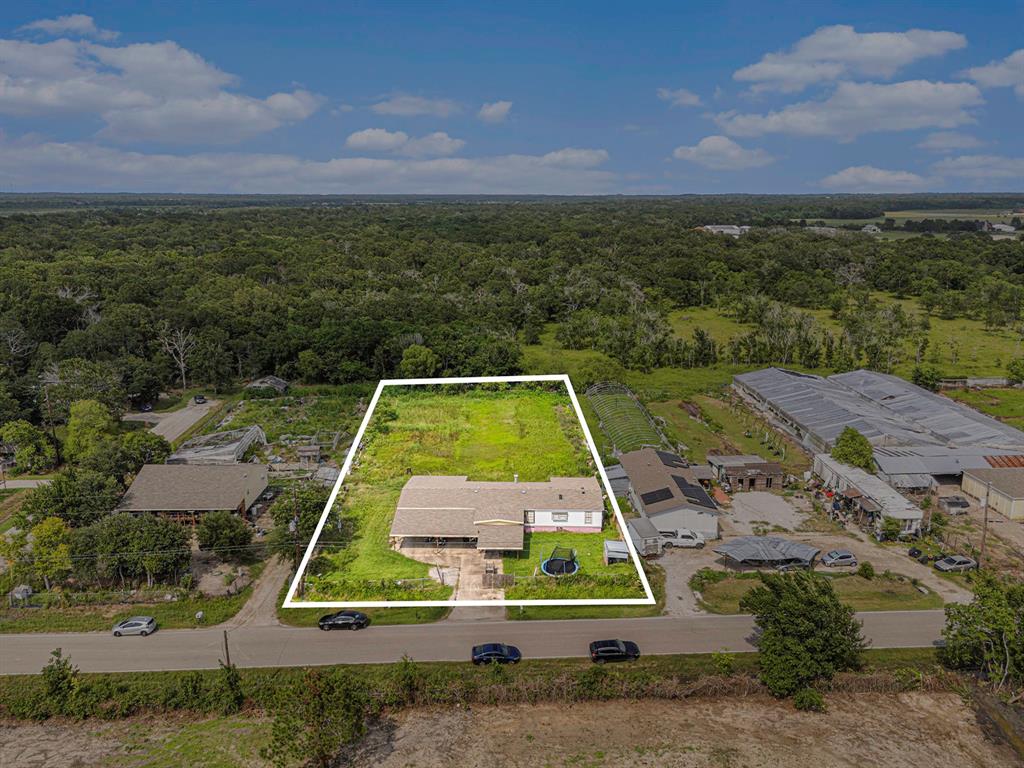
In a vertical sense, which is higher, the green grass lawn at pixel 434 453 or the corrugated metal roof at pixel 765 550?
the green grass lawn at pixel 434 453

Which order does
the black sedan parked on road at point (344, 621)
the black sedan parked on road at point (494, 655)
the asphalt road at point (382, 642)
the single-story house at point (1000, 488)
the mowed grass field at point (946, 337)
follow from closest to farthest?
the black sedan parked on road at point (494, 655) < the asphalt road at point (382, 642) < the black sedan parked on road at point (344, 621) < the single-story house at point (1000, 488) < the mowed grass field at point (946, 337)

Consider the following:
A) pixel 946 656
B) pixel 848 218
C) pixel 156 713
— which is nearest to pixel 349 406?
pixel 156 713

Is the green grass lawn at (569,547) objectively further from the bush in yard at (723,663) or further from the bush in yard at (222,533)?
the bush in yard at (222,533)

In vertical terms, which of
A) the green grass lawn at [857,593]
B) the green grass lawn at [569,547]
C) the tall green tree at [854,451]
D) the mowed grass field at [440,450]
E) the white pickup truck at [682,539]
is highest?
the mowed grass field at [440,450]

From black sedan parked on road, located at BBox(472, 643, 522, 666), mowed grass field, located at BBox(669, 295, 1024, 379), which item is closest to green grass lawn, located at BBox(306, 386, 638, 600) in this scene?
black sedan parked on road, located at BBox(472, 643, 522, 666)

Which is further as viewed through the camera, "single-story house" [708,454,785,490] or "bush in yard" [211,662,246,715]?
"single-story house" [708,454,785,490]

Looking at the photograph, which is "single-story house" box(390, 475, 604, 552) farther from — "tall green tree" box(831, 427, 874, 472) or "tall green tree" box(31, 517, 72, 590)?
"tall green tree" box(831, 427, 874, 472)

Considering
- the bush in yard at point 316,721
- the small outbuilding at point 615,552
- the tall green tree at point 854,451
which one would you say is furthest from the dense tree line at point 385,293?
the small outbuilding at point 615,552
